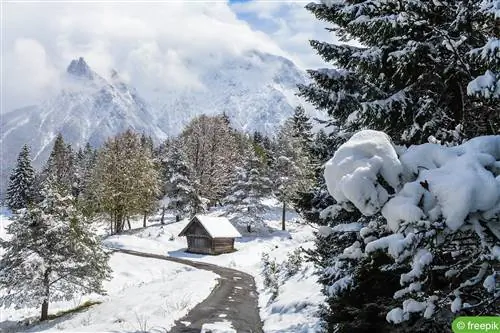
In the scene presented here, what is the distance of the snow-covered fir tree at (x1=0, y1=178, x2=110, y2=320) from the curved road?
7391 mm

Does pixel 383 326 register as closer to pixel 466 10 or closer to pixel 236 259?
pixel 466 10

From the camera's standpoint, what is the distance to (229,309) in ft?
67.2

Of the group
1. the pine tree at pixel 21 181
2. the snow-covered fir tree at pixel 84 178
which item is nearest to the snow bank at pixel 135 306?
the snow-covered fir tree at pixel 84 178

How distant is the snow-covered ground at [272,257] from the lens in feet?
56.7

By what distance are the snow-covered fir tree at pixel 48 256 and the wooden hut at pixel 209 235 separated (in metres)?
21.6

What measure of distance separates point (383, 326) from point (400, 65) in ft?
15.0

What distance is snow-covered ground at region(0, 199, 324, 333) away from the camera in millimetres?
17219

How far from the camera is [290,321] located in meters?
16.8

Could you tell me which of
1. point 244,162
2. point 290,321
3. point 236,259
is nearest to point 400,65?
point 290,321

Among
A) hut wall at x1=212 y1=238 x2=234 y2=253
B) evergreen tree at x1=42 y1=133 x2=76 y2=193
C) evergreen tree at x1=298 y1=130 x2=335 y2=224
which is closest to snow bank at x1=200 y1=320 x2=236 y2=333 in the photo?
evergreen tree at x1=298 y1=130 x2=335 y2=224

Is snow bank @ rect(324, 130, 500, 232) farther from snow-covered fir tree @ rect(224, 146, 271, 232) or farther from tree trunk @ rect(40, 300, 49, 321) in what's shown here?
snow-covered fir tree @ rect(224, 146, 271, 232)

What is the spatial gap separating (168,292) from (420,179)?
22.3 m

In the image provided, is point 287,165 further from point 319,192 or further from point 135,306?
point 319,192

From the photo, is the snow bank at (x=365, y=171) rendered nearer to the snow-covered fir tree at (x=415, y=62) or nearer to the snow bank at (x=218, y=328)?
the snow-covered fir tree at (x=415, y=62)
